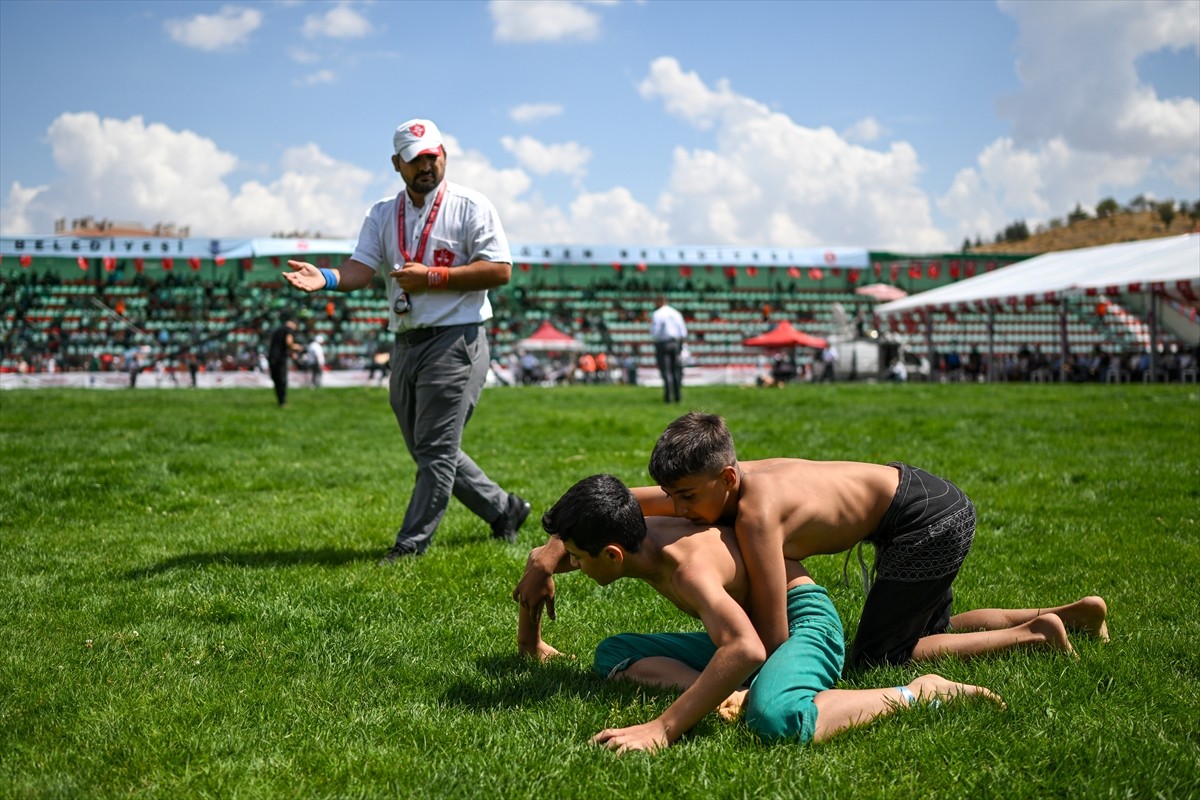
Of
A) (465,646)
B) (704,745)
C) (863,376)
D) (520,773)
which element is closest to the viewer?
(520,773)

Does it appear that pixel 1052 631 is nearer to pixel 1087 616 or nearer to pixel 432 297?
pixel 1087 616

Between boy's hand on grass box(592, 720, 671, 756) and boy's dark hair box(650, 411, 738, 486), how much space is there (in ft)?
2.31

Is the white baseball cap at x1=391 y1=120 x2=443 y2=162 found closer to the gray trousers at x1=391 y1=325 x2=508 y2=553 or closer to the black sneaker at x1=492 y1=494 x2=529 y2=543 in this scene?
the gray trousers at x1=391 y1=325 x2=508 y2=553

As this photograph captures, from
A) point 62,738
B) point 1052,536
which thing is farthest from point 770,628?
point 1052,536

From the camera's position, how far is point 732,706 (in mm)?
3105

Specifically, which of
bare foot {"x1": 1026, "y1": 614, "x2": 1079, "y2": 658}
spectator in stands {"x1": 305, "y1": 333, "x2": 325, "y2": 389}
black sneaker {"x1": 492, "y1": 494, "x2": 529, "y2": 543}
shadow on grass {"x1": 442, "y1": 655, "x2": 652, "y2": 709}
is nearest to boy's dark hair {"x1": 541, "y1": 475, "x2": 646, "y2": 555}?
shadow on grass {"x1": 442, "y1": 655, "x2": 652, "y2": 709}

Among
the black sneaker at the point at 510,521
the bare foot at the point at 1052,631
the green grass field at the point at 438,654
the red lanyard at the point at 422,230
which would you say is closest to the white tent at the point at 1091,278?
the green grass field at the point at 438,654

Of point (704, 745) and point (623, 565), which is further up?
point (623, 565)

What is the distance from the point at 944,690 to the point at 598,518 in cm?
117

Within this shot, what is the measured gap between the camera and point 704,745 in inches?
110

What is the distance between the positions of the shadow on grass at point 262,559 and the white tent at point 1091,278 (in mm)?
22940

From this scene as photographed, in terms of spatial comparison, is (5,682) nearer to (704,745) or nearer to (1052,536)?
(704,745)

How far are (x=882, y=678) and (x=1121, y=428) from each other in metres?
8.70

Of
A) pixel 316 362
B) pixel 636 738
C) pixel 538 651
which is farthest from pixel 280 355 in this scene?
pixel 636 738
